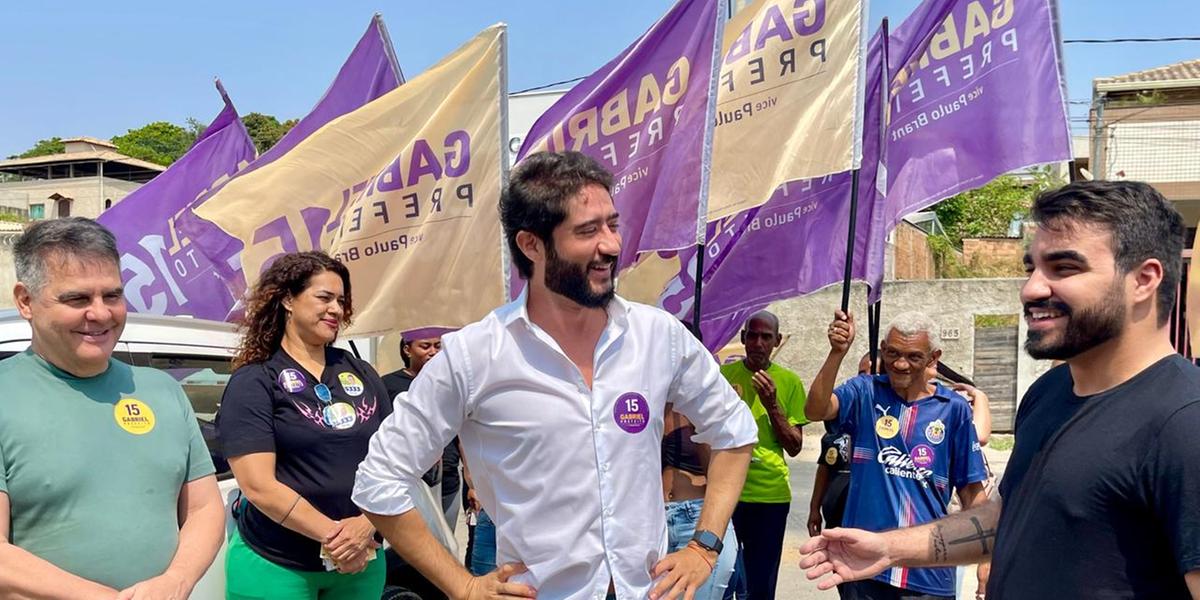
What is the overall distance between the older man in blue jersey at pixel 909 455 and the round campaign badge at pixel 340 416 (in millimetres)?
2113

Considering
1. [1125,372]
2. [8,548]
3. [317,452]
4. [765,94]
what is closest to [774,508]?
[765,94]

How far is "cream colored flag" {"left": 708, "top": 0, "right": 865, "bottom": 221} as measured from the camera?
5.14m

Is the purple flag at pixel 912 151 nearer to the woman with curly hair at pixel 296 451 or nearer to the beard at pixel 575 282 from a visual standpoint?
the woman with curly hair at pixel 296 451

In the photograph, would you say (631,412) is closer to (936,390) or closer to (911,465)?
(911,465)

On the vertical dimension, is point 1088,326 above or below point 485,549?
above

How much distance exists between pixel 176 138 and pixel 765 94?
77520 mm

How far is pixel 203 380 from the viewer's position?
15.2 ft

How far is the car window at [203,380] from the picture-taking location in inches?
169

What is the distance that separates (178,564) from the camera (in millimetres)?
2938

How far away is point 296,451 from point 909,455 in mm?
2455

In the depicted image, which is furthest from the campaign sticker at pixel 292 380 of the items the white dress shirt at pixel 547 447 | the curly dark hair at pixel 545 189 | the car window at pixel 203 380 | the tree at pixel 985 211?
the tree at pixel 985 211

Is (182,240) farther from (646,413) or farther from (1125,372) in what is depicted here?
(1125,372)

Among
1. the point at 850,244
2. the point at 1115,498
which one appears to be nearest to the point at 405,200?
the point at 850,244

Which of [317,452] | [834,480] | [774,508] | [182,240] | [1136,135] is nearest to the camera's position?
[317,452]
